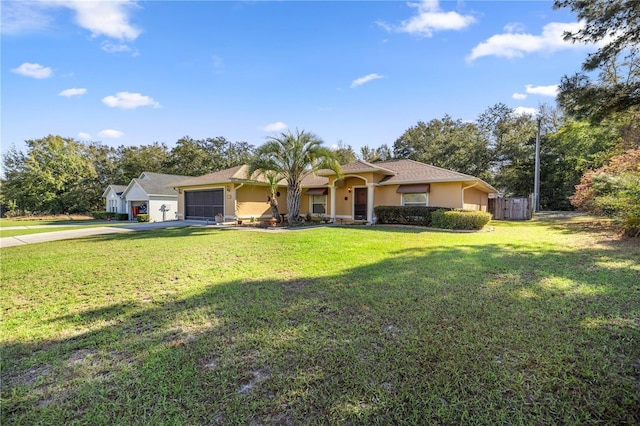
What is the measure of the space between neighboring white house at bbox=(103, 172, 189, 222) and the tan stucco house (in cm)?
570

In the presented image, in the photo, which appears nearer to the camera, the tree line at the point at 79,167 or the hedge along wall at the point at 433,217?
the hedge along wall at the point at 433,217

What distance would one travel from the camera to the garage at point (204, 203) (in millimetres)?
19922

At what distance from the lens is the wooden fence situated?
20.9 m

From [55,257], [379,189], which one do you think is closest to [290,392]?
[55,257]

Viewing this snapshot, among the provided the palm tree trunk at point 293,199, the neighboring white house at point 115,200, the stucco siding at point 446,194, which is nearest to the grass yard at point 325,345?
the stucco siding at point 446,194

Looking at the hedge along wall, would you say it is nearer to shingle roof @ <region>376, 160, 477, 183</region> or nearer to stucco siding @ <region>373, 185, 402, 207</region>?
stucco siding @ <region>373, 185, 402, 207</region>

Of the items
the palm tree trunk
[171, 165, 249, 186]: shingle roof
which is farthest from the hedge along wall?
[171, 165, 249, 186]: shingle roof

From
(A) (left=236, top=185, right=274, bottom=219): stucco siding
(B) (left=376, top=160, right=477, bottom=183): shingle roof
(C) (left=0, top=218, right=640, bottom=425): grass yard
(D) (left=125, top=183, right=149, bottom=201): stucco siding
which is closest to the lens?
(C) (left=0, top=218, right=640, bottom=425): grass yard

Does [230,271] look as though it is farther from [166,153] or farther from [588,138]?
[166,153]

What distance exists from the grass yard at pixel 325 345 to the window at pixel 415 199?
1039 cm

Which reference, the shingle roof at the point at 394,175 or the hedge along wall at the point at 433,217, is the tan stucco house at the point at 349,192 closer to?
the shingle roof at the point at 394,175

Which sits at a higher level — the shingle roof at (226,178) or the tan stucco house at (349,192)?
the shingle roof at (226,178)

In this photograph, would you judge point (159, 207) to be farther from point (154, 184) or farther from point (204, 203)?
point (204, 203)

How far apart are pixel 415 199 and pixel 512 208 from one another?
Result: 33.7ft
